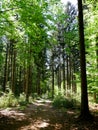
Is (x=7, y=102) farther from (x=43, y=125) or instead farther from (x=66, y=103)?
(x=43, y=125)

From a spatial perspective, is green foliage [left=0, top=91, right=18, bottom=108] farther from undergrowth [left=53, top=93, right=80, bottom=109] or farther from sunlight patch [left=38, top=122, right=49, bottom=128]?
sunlight patch [left=38, top=122, right=49, bottom=128]

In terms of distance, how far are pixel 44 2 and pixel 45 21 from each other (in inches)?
51.1

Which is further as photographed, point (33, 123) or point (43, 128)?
point (33, 123)

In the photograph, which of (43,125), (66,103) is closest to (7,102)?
(66,103)

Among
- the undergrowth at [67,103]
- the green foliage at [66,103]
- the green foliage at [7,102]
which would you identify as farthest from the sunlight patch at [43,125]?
the green foliage at [7,102]

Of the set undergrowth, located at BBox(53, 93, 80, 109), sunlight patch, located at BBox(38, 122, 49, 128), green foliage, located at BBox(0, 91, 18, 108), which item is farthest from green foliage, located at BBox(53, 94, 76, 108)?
sunlight patch, located at BBox(38, 122, 49, 128)

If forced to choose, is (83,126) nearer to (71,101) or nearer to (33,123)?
(33,123)

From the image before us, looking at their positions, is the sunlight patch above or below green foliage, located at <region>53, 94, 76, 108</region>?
below

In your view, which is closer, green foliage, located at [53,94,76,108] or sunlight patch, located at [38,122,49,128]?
sunlight patch, located at [38,122,49,128]

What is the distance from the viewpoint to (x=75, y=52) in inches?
1403

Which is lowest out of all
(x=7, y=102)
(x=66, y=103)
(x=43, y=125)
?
(x=43, y=125)

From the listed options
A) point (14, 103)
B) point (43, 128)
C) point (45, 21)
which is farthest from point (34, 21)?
point (14, 103)

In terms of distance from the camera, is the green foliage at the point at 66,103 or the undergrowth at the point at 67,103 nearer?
the undergrowth at the point at 67,103

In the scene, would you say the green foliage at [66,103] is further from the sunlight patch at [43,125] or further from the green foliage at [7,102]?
the sunlight patch at [43,125]
